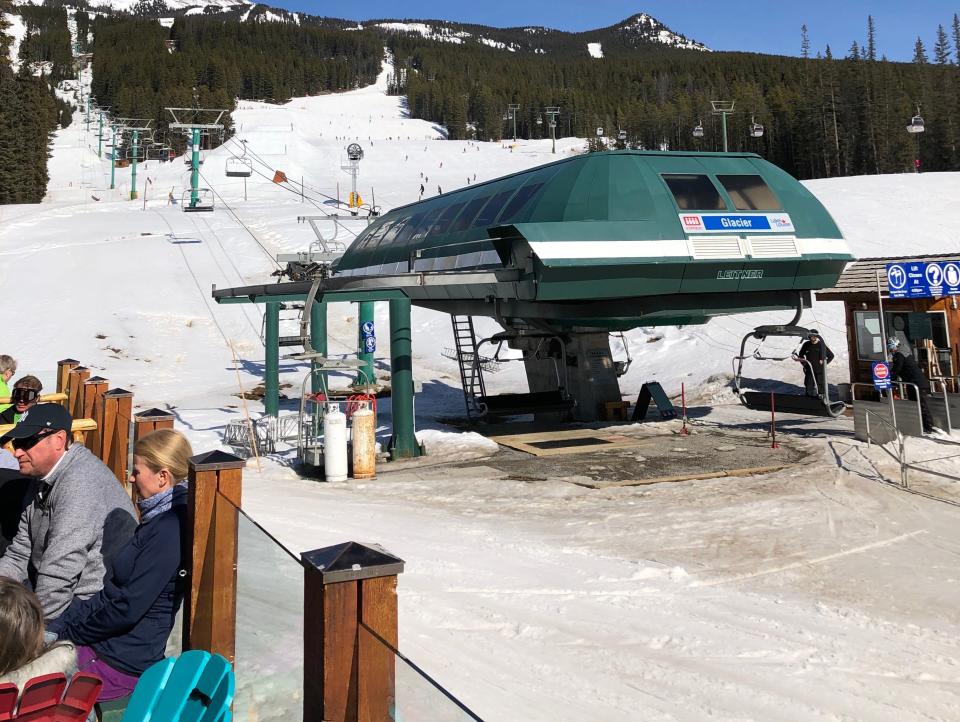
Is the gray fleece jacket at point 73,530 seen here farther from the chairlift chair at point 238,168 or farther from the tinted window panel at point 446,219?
the chairlift chair at point 238,168

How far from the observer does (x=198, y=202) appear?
64.2 meters

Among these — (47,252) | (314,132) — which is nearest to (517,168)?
(314,132)

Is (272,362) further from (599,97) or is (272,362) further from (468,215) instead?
(599,97)

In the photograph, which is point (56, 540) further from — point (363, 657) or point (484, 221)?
point (484, 221)

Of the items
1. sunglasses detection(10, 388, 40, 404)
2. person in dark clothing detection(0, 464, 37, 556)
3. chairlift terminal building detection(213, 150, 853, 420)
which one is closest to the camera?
person in dark clothing detection(0, 464, 37, 556)

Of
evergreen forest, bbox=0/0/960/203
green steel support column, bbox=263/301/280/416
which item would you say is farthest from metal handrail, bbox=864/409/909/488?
evergreen forest, bbox=0/0/960/203

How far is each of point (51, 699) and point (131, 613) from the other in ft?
3.27

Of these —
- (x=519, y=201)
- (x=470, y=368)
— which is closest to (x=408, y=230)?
(x=470, y=368)

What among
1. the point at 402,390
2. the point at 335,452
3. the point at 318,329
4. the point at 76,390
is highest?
the point at 318,329

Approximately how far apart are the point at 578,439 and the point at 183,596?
1336 centimetres

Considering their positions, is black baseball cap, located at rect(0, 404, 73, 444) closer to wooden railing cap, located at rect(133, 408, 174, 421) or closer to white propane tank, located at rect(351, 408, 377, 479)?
wooden railing cap, located at rect(133, 408, 174, 421)

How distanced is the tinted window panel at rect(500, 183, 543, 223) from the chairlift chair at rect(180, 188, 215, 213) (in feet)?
149

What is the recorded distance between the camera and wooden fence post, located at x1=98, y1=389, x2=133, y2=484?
767 cm

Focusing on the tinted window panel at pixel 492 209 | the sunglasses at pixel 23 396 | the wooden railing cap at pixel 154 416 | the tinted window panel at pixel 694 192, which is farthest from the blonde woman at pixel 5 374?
the tinted window panel at pixel 694 192
